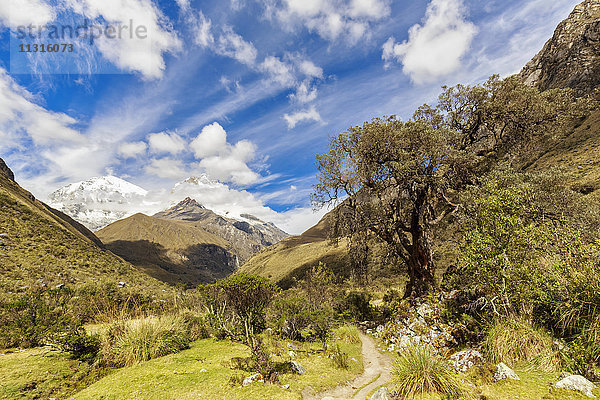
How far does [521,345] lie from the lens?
18.2ft

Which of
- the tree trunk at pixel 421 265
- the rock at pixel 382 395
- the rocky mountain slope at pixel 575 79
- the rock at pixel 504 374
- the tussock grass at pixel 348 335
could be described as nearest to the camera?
the rock at pixel 504 374

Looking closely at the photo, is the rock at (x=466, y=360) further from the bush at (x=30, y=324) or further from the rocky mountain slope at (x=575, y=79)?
the rocky mountain slope at (x=575, y=79)

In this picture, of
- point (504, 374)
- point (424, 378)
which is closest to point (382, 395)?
point (424, 378)

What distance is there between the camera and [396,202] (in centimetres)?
1387

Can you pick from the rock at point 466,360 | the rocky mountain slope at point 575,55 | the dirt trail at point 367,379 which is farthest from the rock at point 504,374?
the rocky mountain slope at point 575,55

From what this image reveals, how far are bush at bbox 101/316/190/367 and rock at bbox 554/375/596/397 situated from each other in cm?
870

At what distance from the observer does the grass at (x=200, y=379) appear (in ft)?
14.7

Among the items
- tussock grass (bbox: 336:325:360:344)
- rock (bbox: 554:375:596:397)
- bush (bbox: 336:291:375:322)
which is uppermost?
rock (bbox: 554:375:596:397)

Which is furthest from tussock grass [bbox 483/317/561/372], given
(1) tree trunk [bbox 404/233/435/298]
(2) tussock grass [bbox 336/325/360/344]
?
(1) tree trunk [bbox 404/233/435/298]

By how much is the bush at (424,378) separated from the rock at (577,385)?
1.48 metres

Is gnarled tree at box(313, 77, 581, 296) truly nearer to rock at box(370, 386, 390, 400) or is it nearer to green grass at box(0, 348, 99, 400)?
rock at box(370, 386, 390, 400)

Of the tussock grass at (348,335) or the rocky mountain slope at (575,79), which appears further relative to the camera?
the rocky mountain slope at (575,79)

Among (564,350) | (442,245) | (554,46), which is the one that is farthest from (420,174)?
(554,46)

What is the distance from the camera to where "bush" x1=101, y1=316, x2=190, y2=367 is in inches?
241
